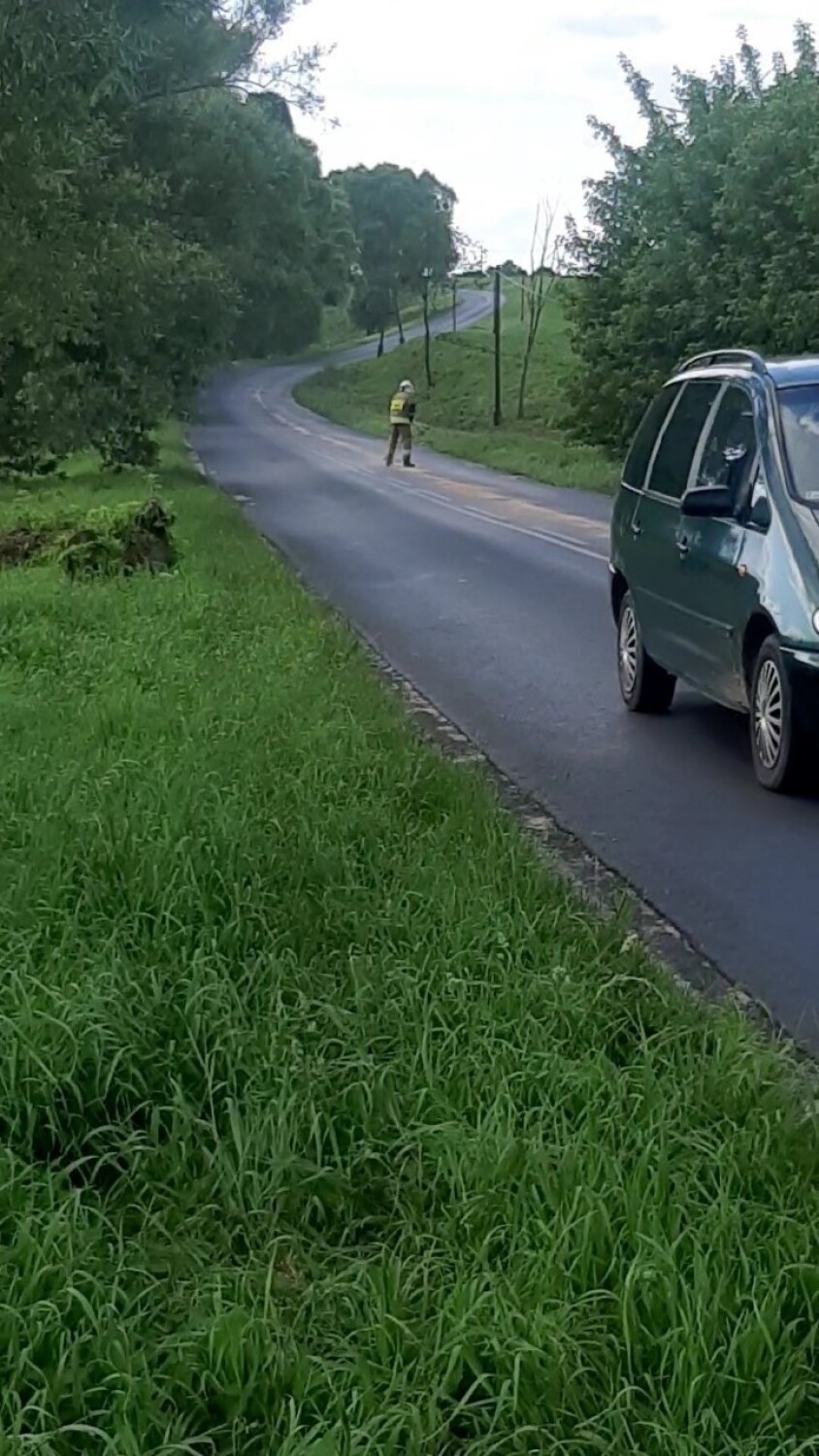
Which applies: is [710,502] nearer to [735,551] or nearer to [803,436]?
[735,551]

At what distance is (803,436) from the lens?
8.50m

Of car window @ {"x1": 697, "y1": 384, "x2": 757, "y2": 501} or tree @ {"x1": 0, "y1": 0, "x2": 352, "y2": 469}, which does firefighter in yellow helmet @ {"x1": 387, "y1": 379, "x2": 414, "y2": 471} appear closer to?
tree @ {"x1": 0, "y1": 0, "x2": 352, "y2": 469}

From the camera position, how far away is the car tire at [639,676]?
10.2m

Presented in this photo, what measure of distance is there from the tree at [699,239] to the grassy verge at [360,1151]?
1901 cm

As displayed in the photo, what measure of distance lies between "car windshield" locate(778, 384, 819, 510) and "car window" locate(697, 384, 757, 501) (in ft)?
0.54

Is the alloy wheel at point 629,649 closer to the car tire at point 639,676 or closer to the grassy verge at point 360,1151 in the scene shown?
the car tire at point 639,676

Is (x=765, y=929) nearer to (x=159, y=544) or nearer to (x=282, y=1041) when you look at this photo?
(x=282, y=1041)

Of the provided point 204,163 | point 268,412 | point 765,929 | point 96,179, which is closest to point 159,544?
point 96,179

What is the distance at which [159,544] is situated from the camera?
50.0ft

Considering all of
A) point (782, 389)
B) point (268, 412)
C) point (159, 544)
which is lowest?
point (268, 412)

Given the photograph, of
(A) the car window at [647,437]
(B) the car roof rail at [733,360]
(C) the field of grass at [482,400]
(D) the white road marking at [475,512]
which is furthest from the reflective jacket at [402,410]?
(B) the car roof rail at [733,360]

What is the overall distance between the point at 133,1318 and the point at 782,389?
639 centimetres

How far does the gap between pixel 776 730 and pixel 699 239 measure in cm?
2075

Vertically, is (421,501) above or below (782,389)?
below
